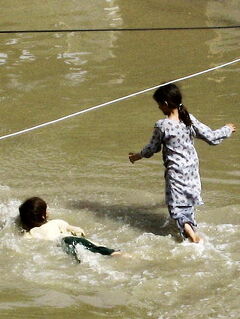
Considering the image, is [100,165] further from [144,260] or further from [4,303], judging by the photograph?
[4,303]

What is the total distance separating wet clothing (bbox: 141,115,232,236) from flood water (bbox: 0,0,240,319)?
0.78 ft

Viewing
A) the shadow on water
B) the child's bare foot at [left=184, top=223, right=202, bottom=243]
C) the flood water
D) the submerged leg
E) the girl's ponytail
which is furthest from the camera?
the shadow on water

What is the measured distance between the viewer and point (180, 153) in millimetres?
5305

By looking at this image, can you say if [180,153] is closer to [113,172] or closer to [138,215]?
[138,215]

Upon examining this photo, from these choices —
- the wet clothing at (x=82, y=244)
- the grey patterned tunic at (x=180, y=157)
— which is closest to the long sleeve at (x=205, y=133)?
the grey patterned tunic at (x=180, y=157)

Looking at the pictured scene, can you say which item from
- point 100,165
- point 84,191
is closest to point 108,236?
point 84,191

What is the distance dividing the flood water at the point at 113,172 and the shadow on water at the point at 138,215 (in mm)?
14

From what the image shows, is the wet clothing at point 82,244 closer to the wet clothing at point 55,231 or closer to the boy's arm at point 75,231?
the wet clothing at point 55,231

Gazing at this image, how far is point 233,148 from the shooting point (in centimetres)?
703

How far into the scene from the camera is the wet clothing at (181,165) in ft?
17.3

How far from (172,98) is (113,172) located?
1591mm

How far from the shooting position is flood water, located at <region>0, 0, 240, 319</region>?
4586 mm

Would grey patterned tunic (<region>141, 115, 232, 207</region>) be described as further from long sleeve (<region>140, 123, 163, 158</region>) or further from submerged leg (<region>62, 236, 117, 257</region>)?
submerged leg (<region>62, 236, 117, 257</region>)

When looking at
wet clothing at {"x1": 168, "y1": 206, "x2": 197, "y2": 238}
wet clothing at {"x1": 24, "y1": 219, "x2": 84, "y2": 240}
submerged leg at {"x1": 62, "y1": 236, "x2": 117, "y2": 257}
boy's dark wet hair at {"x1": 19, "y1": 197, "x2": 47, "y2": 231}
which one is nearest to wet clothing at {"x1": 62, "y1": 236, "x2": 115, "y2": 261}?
submerged leg at {"x1": 62, "y1": 236, "x2": 117, "y2": 257}
